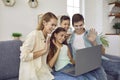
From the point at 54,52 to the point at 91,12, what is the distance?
2.63 meters

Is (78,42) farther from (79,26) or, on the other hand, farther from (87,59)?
(87,59)

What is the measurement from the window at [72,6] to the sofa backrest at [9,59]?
2068mm

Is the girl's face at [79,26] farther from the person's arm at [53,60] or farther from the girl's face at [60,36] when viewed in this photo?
the person's arm at [53,60]

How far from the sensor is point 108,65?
222 cm

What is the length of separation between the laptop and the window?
2.37 metres

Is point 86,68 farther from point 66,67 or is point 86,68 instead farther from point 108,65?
point 108,65

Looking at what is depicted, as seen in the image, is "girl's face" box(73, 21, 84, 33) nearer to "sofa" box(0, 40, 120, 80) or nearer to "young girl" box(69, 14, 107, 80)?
"young girl" box(69, 14, 107, 80)

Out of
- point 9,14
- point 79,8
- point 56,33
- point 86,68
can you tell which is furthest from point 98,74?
point 79,8

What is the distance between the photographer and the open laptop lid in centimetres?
143

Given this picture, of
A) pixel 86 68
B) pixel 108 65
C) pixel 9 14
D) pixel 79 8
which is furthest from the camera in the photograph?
pixel 79 8

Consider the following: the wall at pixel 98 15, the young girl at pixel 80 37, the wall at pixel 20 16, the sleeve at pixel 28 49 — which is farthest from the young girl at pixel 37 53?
the wall at pixel 98 15

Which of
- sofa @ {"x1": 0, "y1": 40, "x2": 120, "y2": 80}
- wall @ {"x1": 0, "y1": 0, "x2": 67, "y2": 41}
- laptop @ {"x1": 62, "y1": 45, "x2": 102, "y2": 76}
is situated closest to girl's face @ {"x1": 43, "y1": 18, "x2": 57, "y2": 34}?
laptop @ {"x1": 62, "y1": 45, "x2": 102, "y2": 76}

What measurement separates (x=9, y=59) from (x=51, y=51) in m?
0.56

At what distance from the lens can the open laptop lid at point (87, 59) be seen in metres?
1.43
